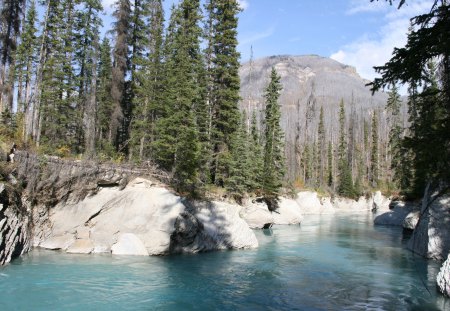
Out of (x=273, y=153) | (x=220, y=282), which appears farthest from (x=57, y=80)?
(x=273, y=153)

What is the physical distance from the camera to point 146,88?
27656 millimetres

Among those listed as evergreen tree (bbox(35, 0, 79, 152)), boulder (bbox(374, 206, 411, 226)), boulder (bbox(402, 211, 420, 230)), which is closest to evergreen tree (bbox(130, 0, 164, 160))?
evergreen tree (bbox(35, 0, 79, 152))

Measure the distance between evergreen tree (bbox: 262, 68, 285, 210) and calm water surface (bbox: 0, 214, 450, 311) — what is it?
1849 cm

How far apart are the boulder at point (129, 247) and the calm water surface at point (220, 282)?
2.07 feet

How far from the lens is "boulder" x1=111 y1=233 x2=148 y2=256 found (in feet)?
55.9

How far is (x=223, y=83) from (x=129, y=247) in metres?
19.2

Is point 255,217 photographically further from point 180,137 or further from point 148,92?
point 148,92

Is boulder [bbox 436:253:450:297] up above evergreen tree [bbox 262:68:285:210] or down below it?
below

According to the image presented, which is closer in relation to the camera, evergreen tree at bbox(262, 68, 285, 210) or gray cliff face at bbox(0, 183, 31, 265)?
gray cliff face at bbox(0, 183, 31, 265)

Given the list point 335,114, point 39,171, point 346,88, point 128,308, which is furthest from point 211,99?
point 346,88

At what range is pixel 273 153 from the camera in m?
44.7

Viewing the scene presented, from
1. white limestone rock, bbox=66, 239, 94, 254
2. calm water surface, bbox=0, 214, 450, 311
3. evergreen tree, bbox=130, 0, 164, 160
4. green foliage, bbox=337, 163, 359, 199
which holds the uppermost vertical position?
evergreen tree, bbox=130, 0, 164, 160

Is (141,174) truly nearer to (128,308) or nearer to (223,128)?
(128,308)

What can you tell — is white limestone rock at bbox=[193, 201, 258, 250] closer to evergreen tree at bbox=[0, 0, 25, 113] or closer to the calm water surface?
the calm water surface
